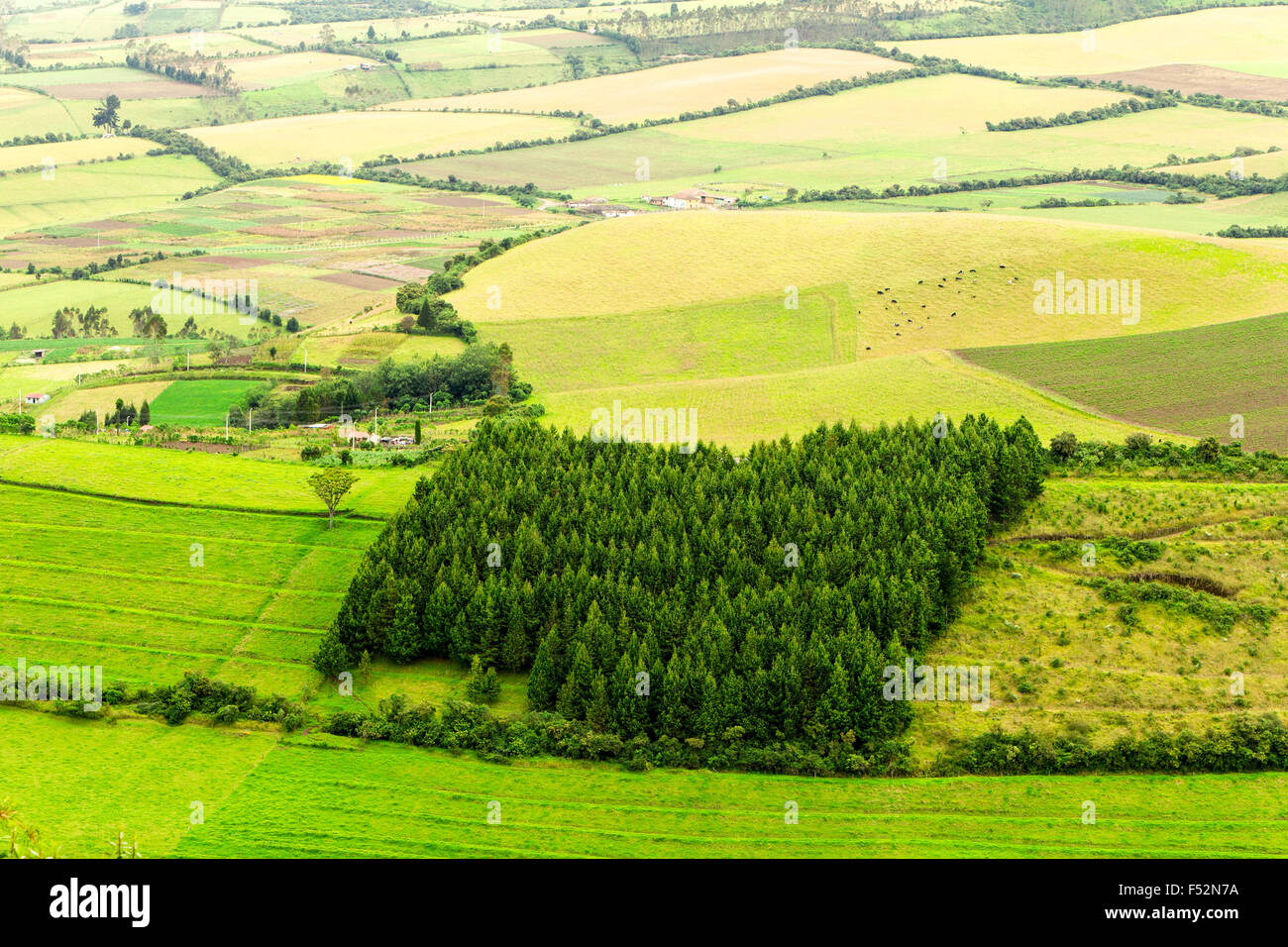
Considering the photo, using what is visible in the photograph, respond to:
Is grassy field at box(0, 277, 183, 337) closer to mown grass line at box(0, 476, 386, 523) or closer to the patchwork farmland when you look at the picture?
the patchwork farmland

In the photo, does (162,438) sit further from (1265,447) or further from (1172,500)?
(1265,447)

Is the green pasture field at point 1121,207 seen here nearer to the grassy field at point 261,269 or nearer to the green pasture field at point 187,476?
the grassy field at point 261,269

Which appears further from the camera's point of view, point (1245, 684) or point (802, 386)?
point (802, 386)

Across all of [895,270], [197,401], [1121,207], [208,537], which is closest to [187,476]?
[208,537]

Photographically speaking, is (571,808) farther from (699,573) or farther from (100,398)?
(100,398)

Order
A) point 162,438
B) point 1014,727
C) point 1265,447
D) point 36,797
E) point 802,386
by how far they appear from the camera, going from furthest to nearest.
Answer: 1. point 802,386
2. point 162,438
3. point 1265,447
4. point 1014,727
5. point 36,797

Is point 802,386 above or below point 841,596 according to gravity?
above

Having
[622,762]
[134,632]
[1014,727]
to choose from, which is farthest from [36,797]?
[1014,727]

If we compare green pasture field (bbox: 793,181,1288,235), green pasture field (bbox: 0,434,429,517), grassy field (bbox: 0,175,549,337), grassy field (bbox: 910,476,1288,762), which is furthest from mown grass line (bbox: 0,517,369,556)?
green pasture field (bbox: 793,181,1288,235)
